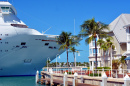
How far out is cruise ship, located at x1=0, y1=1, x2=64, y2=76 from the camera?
155 ft

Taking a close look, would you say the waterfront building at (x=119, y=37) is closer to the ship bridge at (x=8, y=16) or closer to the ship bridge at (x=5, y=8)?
the ship bridge at (x=8, y=16)

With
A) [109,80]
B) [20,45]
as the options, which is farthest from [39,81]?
[109,80]

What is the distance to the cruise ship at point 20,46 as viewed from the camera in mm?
47094

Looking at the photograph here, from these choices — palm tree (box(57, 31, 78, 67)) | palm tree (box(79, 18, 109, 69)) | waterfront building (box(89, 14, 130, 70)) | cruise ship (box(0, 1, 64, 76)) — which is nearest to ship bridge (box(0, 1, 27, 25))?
cruise ship (box(0, 1, 64, 76))

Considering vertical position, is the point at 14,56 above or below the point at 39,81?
above

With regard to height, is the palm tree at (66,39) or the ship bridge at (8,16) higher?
the ship bridge at (8,16)

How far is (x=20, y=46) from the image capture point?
158 ft

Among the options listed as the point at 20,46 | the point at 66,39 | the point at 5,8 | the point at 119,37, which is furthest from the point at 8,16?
the point at 119,37

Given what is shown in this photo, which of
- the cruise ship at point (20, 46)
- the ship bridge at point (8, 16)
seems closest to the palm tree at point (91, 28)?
the cruise ship at point (20, 46)

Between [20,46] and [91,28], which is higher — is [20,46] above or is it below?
below

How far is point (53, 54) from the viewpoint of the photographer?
54.4 meters

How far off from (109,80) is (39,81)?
2325 cm

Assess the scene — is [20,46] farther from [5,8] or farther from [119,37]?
[119,37]

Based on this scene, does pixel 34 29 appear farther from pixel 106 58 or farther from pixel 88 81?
pixel 88 81
